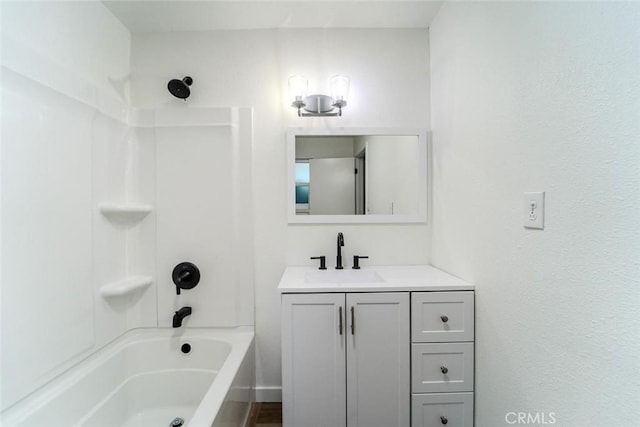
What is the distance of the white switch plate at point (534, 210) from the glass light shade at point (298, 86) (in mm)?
1357

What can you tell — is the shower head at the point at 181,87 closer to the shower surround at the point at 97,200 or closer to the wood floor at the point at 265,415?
the shower surround at the point at 97,200

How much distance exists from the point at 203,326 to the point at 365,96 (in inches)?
76.0

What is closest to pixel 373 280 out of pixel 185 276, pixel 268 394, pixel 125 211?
pixel 268 394

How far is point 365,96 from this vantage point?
186 cm

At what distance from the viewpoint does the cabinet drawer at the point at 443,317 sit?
133 centimetres

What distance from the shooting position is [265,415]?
170 cm

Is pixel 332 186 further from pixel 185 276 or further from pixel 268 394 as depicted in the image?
pixel 268 394

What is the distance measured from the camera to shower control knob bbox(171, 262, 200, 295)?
5.77 feet

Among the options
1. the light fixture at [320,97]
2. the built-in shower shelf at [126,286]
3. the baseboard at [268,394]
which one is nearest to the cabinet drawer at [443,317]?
the baseboard at [268,394]

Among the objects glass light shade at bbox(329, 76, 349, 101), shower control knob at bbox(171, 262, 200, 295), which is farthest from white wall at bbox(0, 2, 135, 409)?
glass light shade at bbox(329, 76, 349, 101)

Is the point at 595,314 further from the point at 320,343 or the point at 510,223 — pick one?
the point at 320,343

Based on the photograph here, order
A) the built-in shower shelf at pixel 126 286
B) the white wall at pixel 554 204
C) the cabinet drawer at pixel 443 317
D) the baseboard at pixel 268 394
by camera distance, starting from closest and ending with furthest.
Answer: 1. the white wall at pixel 554 204
2. the cabinet drawer at pixel 443 317
3. the built-in shower shelf at pixel 126 286
4. the baseboard at pixel 268 394

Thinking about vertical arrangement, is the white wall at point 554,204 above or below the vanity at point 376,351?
above

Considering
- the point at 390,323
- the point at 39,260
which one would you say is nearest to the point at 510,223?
the point at 390,323
